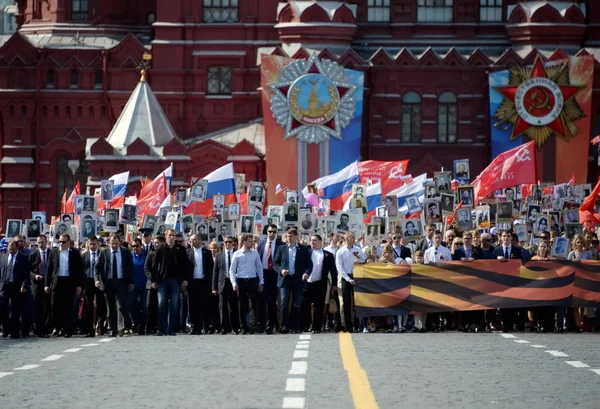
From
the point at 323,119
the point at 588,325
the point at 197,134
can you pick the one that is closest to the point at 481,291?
the point at 588,325

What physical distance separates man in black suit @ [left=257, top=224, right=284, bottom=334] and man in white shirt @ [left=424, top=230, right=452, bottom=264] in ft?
8.35

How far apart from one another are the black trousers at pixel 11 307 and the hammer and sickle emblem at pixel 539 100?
34.3 meters

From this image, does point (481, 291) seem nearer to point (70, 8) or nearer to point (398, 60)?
point (398, 60)

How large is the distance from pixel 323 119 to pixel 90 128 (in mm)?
9970

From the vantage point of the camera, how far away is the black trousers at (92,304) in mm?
33031

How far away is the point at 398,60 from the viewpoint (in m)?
67.1

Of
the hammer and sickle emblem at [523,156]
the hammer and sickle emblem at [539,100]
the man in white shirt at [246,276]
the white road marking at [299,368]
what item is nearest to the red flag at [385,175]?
the hammer and sickle emblem at [523,156]

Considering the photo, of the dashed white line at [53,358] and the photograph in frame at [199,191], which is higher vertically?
the photograph in frame at [199,191]

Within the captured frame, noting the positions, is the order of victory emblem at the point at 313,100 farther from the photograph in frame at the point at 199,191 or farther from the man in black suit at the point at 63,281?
the man in black suit at the point at 63,281

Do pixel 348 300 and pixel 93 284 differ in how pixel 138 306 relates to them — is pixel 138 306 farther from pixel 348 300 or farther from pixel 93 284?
pixel 348 300

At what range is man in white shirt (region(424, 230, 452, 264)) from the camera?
112 ft

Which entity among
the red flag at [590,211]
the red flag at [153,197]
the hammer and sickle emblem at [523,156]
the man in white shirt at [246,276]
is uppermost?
the hammer and sickle emblem at [523,156]

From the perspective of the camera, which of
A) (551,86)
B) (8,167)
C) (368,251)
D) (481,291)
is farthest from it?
(8,167)

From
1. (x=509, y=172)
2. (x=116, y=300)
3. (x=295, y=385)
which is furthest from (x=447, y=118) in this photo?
(x=295, y=385)
